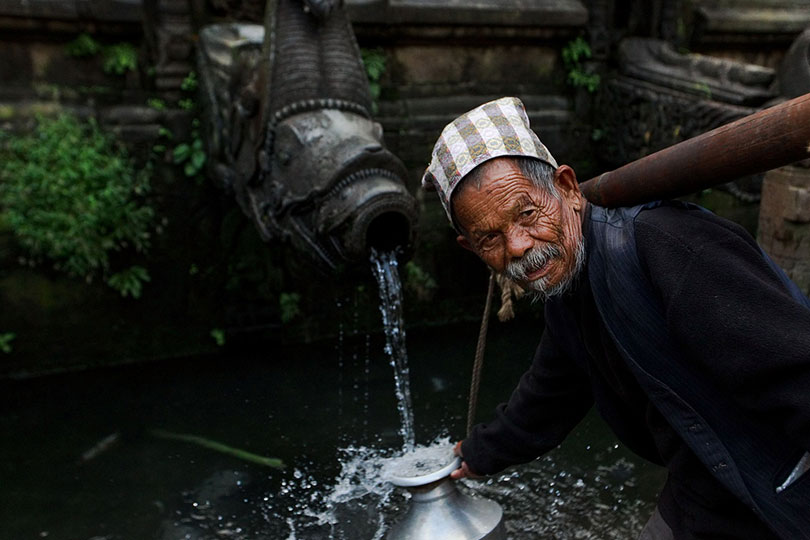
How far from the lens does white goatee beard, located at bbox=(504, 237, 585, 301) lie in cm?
177

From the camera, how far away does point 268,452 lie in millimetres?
4312

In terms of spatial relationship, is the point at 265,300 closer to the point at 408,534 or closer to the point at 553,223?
the point at 408,534

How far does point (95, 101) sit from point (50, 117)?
1.10ft

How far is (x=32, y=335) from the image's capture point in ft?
17.1

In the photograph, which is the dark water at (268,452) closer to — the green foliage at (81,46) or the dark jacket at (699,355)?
the dark jacket at (699,355)

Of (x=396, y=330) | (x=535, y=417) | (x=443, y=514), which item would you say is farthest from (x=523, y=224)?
(x=396, y=330)

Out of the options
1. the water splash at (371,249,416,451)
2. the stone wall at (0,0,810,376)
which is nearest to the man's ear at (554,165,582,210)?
the water splash at (371,249,416,451)

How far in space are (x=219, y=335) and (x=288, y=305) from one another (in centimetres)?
56

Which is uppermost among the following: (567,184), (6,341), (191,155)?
(567,184)

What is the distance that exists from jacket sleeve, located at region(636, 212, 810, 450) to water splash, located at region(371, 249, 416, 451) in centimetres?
256

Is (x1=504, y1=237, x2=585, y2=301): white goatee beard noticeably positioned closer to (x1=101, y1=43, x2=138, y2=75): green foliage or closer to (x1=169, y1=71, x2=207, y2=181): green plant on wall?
(x1=169, y1=71, x2=207, y2=181): green plant on wall

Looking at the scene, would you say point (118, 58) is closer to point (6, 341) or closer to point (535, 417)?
point (6, 341)

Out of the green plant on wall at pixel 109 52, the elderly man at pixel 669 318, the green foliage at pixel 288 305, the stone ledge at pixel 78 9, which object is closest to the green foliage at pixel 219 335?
the green foliage at pixel 288 305

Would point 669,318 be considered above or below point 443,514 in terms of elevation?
above
